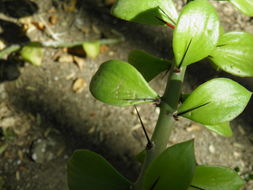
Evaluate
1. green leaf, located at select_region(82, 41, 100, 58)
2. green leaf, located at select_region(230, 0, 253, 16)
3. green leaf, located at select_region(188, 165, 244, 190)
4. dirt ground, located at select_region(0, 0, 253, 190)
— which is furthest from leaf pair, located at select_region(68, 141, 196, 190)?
green leaf, located at select_region(82, 41, 100, 58)

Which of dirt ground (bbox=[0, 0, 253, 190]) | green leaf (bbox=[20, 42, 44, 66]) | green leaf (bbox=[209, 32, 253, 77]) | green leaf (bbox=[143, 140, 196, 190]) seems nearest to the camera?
green leaf (bbox=[143, 140, 196, 190])

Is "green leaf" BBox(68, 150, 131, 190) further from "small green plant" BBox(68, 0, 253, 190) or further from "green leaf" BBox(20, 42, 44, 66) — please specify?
"green leaf" BBox(20, 42, 44, 66)

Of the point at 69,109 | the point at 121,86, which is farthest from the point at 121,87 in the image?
Result: the point at 69,109

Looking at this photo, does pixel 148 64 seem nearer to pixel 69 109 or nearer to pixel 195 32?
pixel 195 32

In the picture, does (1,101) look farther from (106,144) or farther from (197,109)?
(197,109)

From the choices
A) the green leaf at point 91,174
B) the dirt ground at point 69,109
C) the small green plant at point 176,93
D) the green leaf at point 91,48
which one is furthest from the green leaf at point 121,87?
the green leaf at point 91,48

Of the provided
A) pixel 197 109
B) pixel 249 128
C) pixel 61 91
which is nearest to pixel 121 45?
pixel 61 91
